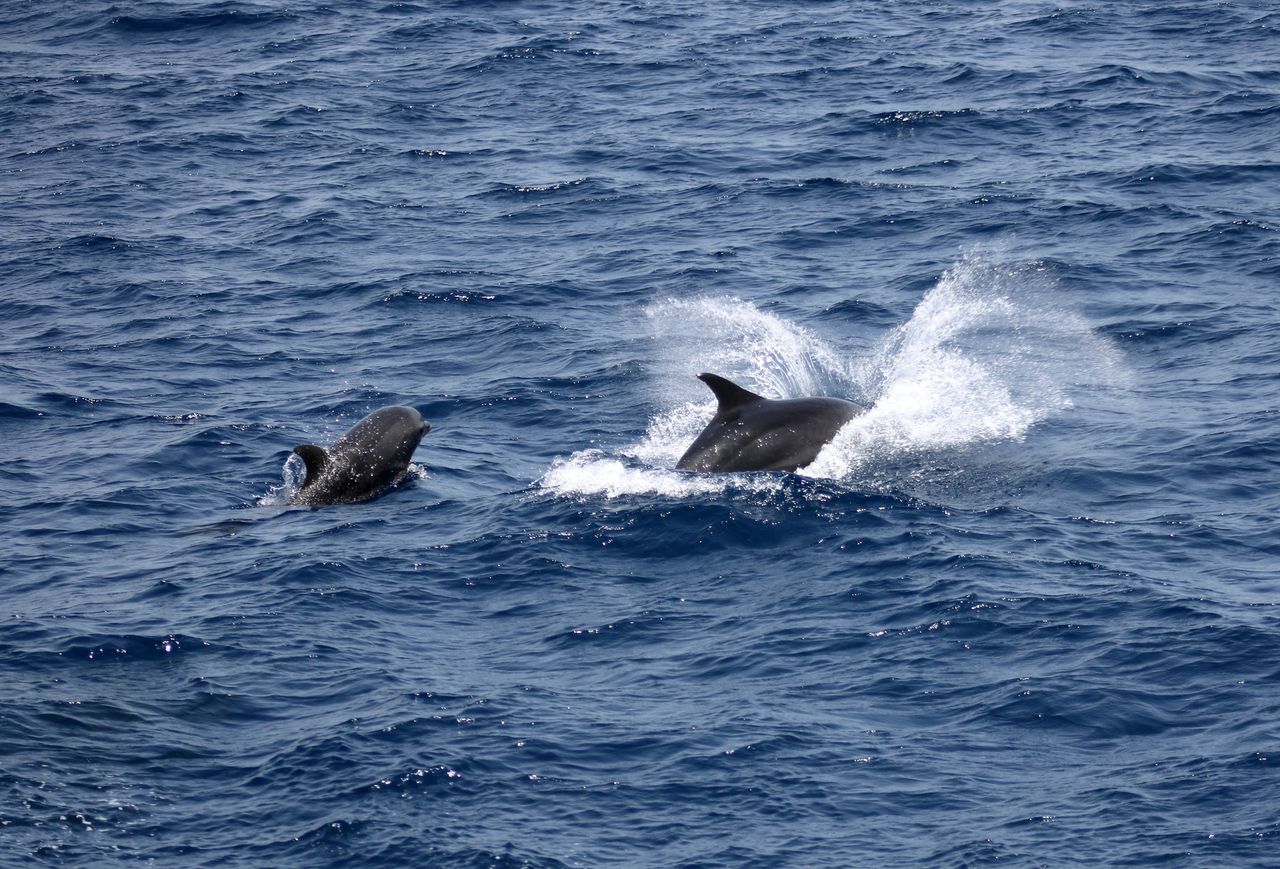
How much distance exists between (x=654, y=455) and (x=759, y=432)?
200 centimetres

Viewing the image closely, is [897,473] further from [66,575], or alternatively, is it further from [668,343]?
[66,575]

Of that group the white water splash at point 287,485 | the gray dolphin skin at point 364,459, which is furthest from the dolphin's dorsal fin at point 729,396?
the white water splash at point 287,485

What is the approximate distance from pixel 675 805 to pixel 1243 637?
7.40 metres

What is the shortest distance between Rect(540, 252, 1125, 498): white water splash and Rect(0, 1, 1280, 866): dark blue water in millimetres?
126

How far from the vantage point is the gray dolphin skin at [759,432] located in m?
25.0

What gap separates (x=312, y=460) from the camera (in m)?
24.8

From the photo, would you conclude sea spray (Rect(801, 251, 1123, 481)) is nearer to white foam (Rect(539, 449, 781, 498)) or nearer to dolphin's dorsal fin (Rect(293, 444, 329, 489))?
white foam (Rect(539, 449, 781, 498))

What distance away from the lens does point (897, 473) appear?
2472 centimetres

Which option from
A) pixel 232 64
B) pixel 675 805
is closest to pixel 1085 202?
pixel 675 805

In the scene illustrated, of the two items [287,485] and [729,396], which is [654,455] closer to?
[729,396]

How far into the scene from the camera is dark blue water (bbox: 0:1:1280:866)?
16516mm

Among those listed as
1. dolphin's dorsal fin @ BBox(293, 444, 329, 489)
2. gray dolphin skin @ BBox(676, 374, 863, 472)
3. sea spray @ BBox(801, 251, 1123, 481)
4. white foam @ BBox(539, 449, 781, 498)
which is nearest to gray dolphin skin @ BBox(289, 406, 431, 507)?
dolphin's dorsal fin @ BBox(293, 444, 329, 489)

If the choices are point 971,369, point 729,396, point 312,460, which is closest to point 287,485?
point 312,460

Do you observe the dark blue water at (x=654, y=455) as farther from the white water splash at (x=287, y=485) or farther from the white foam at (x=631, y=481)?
the white water splash at (x=287, y=485)
